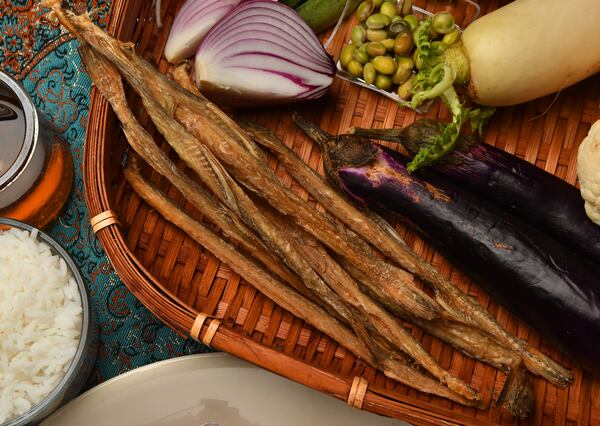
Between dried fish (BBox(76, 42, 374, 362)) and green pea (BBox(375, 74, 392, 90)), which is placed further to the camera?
green pea (BBox(375, 74, 392, 90))

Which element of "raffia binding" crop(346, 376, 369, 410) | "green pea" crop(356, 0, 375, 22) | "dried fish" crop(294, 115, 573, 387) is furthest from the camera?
"green pea" crop(356, 0, 375, 22)

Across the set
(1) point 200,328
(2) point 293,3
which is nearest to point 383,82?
(2) point 293,3

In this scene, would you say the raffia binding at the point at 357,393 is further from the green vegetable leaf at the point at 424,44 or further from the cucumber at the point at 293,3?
the cucumber at the point at 293,3

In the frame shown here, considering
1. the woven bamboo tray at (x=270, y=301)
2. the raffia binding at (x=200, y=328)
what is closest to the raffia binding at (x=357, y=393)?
the woven bamboo tray at (x=270, y=301)

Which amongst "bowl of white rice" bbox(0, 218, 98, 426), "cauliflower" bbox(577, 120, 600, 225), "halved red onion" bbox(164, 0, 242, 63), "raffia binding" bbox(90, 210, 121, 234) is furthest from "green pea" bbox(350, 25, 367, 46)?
"bowl of white rice" bbox(0, 218, 98, 426)

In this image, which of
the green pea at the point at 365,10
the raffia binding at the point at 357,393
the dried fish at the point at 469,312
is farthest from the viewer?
Result: the green pea at the point at 365,10

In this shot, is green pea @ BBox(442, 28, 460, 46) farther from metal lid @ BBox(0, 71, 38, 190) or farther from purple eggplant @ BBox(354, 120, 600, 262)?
metal lid @ BBox(0, 71, 38, 190)

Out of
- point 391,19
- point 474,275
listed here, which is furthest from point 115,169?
point 474,275

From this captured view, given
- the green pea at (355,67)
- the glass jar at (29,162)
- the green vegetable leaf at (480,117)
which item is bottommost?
the glass jar at (29,162)
